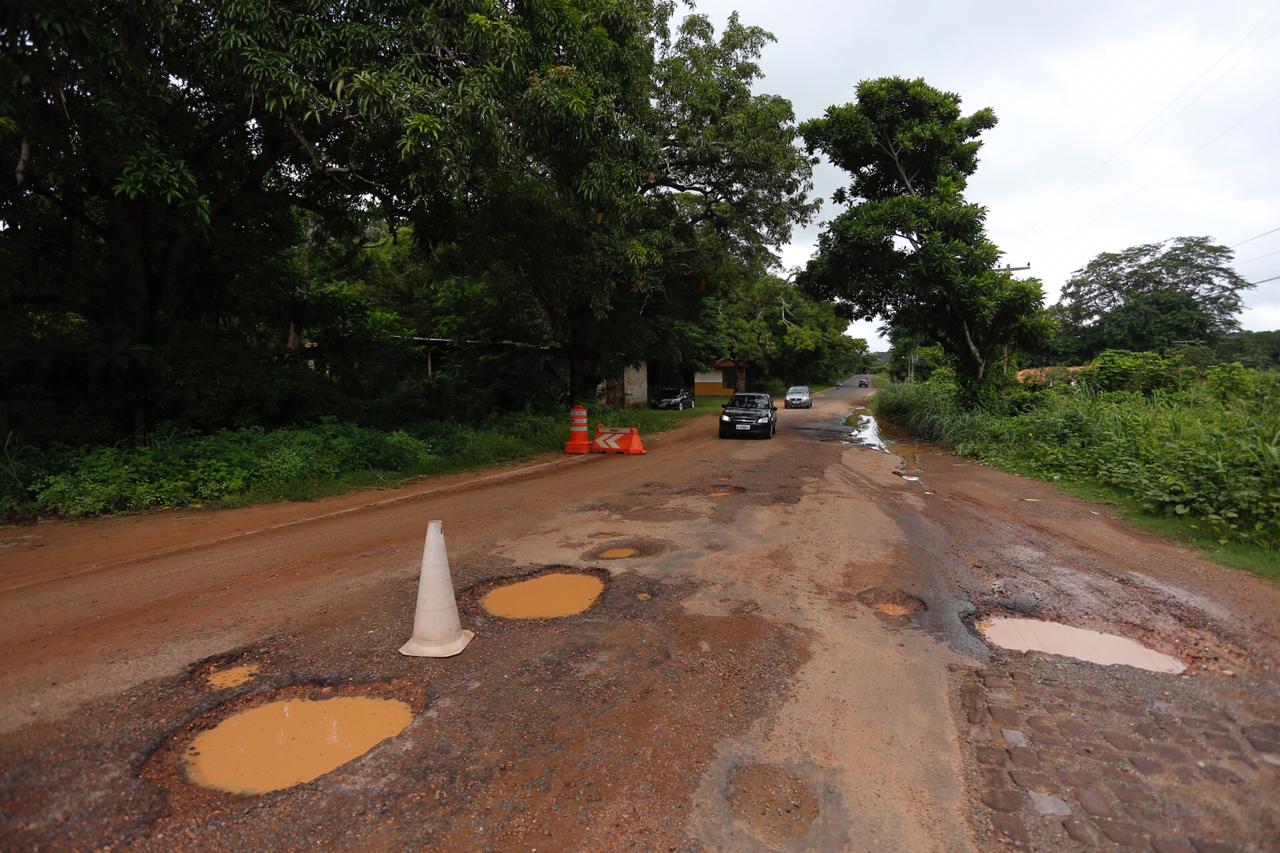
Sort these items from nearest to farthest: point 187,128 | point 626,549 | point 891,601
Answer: point 891,601, point 626,549, point 187,128

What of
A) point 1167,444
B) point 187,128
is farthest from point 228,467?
point 1167,444

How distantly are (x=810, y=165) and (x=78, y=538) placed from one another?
17.0 metres

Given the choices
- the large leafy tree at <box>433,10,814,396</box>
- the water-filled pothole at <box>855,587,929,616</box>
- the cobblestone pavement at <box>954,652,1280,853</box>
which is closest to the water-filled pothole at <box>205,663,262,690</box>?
the cobblestone pavement at <box>954,652,1280,853</box>

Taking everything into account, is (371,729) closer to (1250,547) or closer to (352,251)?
(1250,547)

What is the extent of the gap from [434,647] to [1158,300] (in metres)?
52.4

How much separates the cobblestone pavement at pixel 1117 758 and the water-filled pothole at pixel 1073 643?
0.53ft

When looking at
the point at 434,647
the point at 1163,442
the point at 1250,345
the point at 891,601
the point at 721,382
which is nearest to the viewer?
the point at 434,647

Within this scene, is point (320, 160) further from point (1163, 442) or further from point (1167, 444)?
point (1163, 442)

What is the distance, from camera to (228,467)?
850 cm

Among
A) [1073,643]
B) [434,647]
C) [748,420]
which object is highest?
[748,420]

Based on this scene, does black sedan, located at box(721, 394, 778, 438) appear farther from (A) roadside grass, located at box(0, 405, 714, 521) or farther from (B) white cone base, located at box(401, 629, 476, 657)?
(B) white cone base, located at box(401, 629, 476, 657)

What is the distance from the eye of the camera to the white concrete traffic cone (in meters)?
3.60

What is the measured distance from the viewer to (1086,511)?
7820 millimetres

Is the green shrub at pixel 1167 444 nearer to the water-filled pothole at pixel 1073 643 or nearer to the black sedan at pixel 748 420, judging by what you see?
the water-filled pothole at pixel 1073 643
